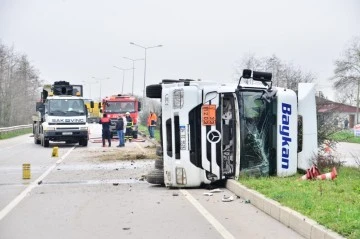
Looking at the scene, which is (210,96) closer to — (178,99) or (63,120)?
(178,99)

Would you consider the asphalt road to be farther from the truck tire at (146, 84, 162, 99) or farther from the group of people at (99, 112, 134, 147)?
the group of people at (99, 112, 134, 147)

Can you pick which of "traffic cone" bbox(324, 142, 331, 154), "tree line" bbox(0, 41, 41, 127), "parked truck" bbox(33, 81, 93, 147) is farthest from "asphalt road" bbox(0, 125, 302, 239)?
"tree line" bbox(0, 41, 41, 127)

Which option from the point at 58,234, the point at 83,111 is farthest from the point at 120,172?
the point at 83,111

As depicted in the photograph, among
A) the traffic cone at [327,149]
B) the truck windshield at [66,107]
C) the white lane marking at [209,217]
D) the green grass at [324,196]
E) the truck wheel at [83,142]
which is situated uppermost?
the truck windshield at [66,107]

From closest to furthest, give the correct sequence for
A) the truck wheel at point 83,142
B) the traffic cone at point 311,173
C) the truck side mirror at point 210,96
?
the traffic cone at point 311,173 < the truck side mirror at point 210,96 < the truck wheel at point 83,142

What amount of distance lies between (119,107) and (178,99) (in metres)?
26.3

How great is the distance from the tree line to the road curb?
49.5 m

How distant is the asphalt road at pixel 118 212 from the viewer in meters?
7.20

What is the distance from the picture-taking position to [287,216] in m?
7.53

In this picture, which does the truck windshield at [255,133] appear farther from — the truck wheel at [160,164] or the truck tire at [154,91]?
the truck tire at [154,91]

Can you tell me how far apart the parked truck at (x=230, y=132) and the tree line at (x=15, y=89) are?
47.1 metres

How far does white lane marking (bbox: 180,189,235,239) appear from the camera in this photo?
7.00 m

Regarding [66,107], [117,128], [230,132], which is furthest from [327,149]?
[66,107]

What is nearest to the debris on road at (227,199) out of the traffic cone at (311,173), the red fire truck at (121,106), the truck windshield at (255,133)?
the truck windshield at (255,133)
